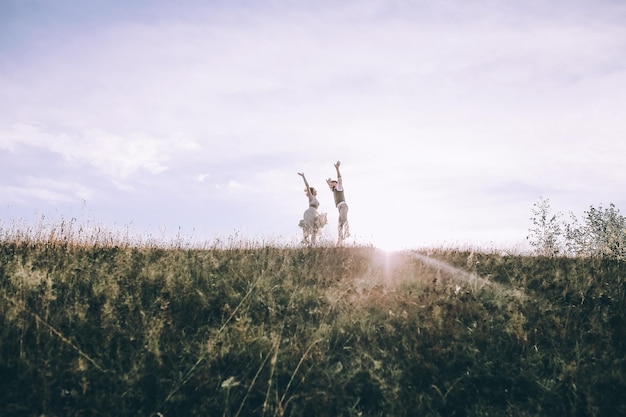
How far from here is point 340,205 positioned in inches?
632

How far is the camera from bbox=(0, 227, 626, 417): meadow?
16.0ft

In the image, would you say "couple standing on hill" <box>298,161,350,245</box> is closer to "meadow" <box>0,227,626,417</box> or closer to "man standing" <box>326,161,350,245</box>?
"man standing" <box>326,161,350,245</box>

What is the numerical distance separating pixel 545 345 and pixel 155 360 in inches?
201

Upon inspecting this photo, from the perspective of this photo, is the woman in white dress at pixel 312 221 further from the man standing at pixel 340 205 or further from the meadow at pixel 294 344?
the meadow at pixel 294 344

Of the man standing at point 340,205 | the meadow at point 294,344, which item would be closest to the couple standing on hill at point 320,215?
the man standing at point 340,205

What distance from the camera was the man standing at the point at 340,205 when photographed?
16.0m

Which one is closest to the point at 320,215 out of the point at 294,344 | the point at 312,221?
the point at 312,221

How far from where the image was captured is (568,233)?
3609cm

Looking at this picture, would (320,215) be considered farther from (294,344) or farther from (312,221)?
(294,344)

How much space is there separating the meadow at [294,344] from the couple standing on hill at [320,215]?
697 centimetres

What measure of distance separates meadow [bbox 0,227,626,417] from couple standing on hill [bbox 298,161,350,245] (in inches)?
275

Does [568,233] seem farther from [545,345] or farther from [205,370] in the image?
[205,370]

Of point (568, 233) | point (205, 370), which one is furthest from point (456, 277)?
point (568, 233)

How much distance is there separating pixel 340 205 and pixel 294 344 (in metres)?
10.6
